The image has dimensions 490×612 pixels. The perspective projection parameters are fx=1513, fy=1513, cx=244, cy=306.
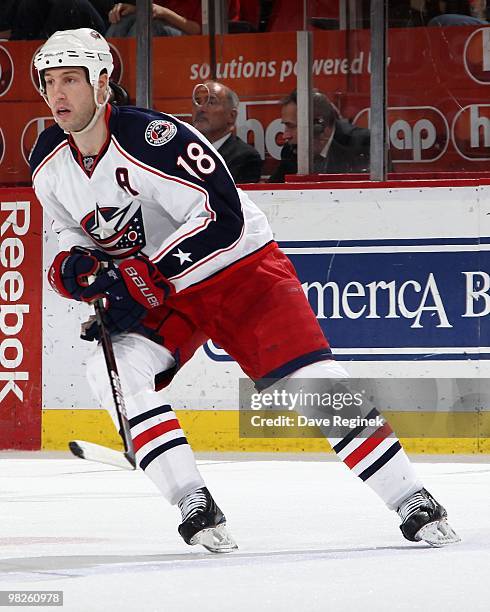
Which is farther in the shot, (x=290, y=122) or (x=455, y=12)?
(x=290, y=122)

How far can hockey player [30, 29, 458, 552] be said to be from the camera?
3.40m

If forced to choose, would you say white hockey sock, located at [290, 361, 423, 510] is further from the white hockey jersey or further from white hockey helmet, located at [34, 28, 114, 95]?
white hockey helmet, located at [34, 28, 114, 95]

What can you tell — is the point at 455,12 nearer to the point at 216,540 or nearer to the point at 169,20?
the point at 169,20

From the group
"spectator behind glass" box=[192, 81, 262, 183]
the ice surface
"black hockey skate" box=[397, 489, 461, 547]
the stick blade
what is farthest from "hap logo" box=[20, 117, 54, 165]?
"black hockey skate" box=[397, 489, 461, 547]

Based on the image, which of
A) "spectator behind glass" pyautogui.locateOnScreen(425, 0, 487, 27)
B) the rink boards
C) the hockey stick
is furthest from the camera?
"spectator behind glass" pyautogui.locateOnScreen(425, 0, 487, 27)

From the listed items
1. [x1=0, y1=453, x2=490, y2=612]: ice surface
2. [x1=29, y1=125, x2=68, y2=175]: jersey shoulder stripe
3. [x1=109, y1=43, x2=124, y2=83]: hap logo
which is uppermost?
[x1=109, y1=43, x2=124, y2=83]: hap logo

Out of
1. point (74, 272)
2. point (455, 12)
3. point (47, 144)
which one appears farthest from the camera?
point (455, 12)

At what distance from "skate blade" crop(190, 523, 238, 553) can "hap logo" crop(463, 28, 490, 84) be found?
116 inches

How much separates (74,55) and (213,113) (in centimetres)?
256

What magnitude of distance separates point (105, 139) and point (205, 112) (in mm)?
2533

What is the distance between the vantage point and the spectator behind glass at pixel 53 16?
623 cm

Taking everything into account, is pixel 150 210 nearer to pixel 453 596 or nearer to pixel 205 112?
pixel 453 596

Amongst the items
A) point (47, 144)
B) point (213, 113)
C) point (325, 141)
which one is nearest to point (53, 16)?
point (213, 113)

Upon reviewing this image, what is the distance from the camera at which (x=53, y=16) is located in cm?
627
